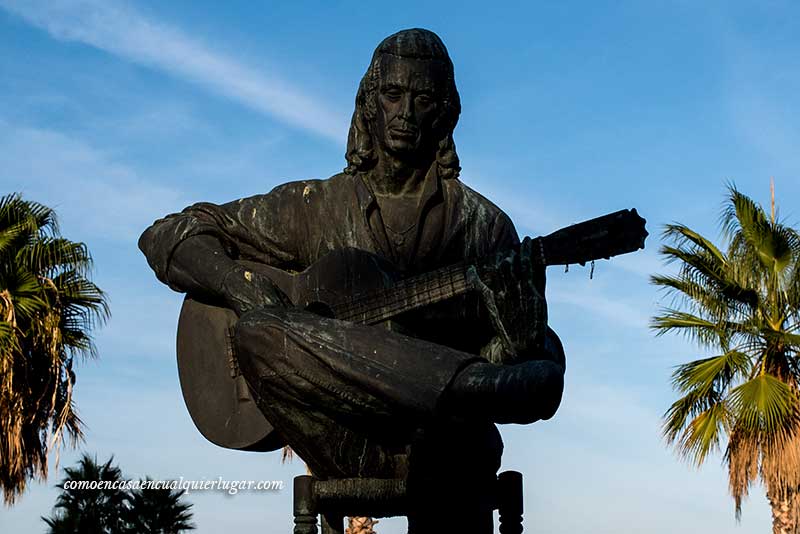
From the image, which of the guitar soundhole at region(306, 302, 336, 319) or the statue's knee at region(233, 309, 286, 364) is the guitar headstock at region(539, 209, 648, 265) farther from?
the statue's knee at region(233, 309, 286, 364)

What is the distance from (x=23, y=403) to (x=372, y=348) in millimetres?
12565

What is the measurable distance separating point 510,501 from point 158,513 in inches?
473

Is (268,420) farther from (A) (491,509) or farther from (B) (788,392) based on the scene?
(B) (788,392)

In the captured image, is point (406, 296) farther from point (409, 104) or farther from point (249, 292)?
point (409, 104)

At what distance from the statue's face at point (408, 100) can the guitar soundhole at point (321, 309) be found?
2.59 feet

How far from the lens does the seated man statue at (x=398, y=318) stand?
6.08 m

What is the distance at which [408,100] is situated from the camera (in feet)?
22.1

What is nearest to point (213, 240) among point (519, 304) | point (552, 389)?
point (519, 304)

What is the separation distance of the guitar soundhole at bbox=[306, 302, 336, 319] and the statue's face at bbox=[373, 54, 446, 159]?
0.79m

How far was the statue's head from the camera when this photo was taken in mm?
6750

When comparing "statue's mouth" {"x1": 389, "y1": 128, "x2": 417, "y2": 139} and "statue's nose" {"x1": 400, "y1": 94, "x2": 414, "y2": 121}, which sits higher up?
"statue's nose" {"x1": 400, "y1": 94, "x2": 414, "y2": 121}

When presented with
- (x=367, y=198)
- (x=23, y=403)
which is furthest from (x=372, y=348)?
(x=23, y=403)

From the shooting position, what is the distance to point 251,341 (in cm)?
634

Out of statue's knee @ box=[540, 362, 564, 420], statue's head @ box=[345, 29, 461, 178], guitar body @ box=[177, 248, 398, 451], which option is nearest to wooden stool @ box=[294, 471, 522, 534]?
guitar body @ box=[177, 248, 398, 451]
